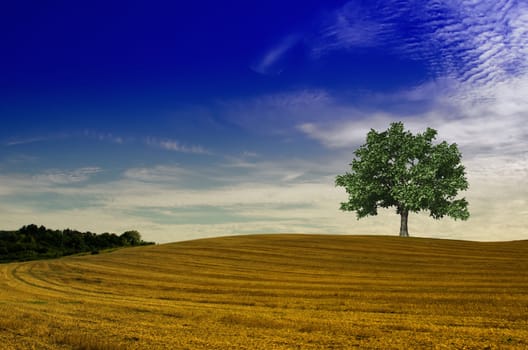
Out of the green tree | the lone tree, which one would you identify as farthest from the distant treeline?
the lone tree

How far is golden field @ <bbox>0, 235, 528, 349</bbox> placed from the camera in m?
9.12

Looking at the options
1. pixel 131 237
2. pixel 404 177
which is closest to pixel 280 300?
pixel 404 177

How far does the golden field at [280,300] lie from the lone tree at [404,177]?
10.0m

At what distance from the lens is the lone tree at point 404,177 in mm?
38781

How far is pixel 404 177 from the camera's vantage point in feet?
131

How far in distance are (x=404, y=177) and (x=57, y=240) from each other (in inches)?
1528

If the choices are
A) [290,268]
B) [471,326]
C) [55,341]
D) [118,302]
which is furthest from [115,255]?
[471,326]

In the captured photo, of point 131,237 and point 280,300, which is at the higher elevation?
point 131,237

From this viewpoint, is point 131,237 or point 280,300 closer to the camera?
point 280,300

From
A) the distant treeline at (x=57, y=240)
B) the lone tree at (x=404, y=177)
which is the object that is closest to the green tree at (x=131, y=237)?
the distant treeline at (x=57, y=240)

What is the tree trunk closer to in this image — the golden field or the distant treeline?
the golden field

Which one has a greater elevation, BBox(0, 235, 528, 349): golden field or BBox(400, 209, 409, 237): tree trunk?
BBox(400, 209, 409, 237): tree trunk

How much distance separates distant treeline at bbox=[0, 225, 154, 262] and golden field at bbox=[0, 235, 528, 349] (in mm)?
23590

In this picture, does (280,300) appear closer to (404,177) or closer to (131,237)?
(404,177)
